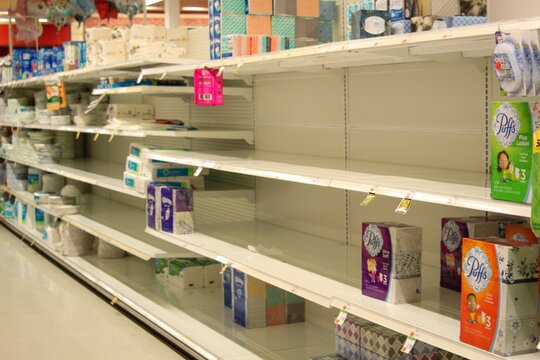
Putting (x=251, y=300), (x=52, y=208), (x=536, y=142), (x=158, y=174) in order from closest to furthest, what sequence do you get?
(x=536, y=142) → (x=251, y=300) → (x=158, y=174) → (x=52, y=208)

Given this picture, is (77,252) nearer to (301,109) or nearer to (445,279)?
(301,109)

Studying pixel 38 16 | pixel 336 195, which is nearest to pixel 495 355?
pixel 336 195

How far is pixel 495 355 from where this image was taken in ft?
7.55

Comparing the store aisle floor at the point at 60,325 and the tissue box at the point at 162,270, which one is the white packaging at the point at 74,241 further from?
the tissue box at the point at 162,270

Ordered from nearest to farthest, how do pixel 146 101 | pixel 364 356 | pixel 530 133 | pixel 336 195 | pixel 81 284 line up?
pixel 530 133
pixel 364 356
pixel 336 195
pixel 81 284
pixel 146 101

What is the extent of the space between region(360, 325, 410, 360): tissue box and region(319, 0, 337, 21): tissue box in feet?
5.94

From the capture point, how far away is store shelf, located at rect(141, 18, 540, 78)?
2.27 meters

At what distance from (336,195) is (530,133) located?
2191mm

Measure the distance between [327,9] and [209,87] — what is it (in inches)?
30.0

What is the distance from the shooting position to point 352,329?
3395mm

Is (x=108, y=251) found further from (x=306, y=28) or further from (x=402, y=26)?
(x=402, y=26)

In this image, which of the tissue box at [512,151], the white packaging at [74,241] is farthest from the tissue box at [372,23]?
the white packaging at [74,241]

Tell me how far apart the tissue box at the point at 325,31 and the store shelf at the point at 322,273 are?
110cm

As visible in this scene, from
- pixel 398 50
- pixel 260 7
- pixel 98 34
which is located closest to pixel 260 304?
pixel 260 7
